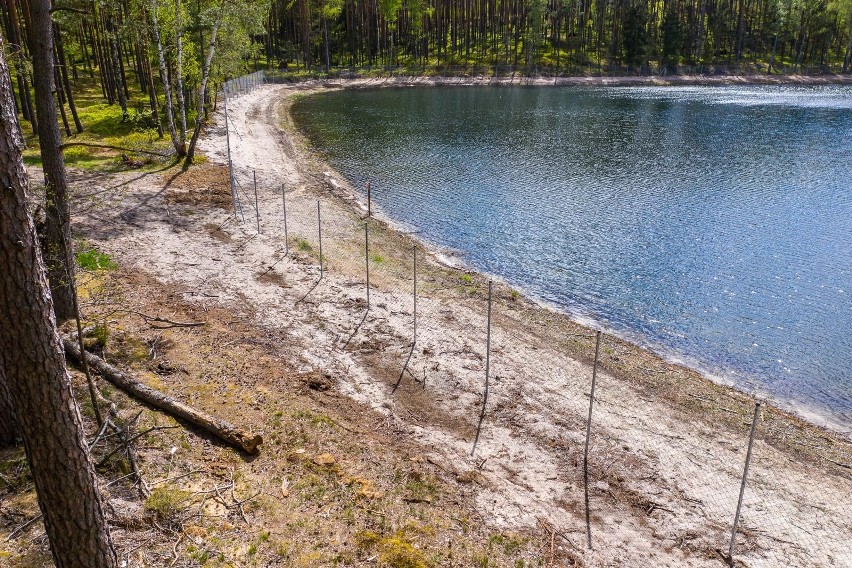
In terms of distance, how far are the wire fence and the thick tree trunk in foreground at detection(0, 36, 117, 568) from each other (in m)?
7.71

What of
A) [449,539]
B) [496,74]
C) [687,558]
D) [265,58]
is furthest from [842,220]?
[265,58]

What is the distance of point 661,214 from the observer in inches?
1387

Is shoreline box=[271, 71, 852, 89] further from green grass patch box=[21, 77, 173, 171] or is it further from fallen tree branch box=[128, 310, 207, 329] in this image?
fallen tree branch box=[128, 310, 207, 329]

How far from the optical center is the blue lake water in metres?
21.3

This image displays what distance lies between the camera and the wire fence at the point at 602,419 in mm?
11227

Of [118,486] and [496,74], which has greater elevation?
[496,74]

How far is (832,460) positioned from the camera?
13.9 meters

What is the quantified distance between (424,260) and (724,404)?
13.9 meters

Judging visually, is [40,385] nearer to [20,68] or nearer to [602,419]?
[602,419]

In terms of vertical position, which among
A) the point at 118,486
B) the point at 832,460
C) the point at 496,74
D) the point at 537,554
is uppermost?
the point at 496,74

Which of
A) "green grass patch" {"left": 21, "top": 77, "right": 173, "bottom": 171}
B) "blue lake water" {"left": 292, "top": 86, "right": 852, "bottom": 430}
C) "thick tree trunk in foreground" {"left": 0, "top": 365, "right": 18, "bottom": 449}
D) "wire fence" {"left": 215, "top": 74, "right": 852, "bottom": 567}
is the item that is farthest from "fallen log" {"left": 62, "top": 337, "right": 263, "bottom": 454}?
"green grass patch" {"left": 21, "top": 77, "right": 173, "bottom": 171}

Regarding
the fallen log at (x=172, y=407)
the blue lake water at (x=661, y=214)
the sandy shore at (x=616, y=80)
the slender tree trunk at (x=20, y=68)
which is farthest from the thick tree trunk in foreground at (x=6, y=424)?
the sandy shore at (x=616, y=80)

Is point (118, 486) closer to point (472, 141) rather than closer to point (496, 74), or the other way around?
point (472, 141)

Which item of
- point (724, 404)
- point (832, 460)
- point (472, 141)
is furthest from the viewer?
point (472, 141)
